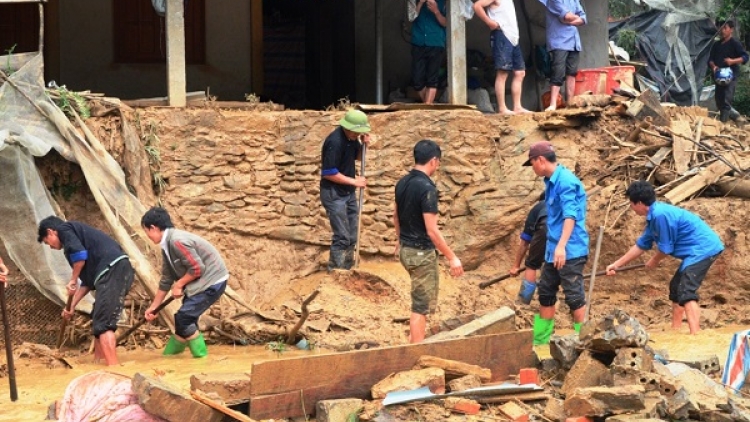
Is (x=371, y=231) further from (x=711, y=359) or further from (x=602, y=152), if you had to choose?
(x=711, y=359)

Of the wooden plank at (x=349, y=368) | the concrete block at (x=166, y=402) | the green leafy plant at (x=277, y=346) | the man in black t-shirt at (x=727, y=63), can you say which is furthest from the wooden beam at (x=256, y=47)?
the concrete block at (x=166, y=402)

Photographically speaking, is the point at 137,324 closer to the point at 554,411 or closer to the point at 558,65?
the point at 554,411

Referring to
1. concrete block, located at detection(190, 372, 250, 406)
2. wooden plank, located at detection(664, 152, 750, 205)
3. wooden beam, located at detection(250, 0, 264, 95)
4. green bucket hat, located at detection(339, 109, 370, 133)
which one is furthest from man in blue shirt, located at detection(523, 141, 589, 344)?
wooden beam, located at detection(250, 0, 264, 95)

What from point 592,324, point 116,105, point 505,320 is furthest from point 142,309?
point 592,324

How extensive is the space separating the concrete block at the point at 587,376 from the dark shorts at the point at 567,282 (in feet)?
5.39

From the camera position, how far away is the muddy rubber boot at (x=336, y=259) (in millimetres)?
12344

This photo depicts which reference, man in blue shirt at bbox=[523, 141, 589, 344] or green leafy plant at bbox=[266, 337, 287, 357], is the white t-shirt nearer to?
man in blue shirt at bbox=[523, 141, 589, 344]

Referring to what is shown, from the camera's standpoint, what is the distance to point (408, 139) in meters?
13.4

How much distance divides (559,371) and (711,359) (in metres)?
1.16

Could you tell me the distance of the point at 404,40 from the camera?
1600 cm

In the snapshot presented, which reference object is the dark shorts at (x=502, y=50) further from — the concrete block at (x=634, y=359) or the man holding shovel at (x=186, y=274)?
the concrete block at (x=634, y=359)

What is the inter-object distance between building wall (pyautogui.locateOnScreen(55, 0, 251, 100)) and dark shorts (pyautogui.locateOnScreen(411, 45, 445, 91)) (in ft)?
8.34

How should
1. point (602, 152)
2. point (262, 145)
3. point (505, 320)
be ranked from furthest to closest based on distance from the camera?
1. point (602, 152)
2. point (262, 145)
3. point (505, 320)

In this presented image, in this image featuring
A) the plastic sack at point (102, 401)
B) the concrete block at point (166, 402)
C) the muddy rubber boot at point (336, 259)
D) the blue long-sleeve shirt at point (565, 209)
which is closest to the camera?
the concrete block at point (166, 402)
